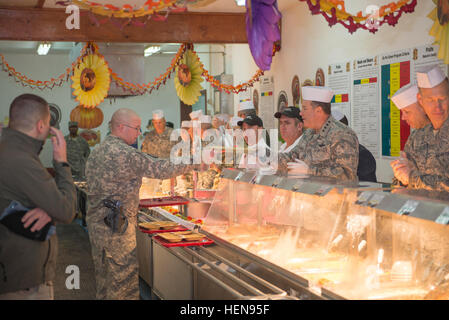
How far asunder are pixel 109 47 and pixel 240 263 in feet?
27.1

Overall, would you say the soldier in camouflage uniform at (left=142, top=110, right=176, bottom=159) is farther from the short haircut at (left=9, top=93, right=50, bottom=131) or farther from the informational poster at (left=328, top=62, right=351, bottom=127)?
the short haircut at (left=9, top=93, right=50, bottom=131)

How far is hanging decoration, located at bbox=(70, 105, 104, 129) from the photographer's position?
805 cm

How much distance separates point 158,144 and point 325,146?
4286 mm

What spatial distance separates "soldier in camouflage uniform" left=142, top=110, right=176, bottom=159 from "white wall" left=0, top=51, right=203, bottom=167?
635 centimetres

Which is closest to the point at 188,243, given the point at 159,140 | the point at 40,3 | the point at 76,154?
the point at 159,140

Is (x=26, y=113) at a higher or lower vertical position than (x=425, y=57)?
lower

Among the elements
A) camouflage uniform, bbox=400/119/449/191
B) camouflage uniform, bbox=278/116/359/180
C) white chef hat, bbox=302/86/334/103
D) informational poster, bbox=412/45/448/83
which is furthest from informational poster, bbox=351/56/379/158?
camouflage uniform, bbox=400/119/449/191

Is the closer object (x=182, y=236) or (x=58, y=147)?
(x=58, y=147)

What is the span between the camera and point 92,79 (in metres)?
7.38

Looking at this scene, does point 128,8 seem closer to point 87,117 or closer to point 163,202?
point 163,202

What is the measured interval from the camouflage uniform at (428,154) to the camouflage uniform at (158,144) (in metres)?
4.67

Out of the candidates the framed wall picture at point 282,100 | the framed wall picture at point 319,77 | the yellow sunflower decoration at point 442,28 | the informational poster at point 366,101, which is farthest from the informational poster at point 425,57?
the framed wall picture at point 282,100

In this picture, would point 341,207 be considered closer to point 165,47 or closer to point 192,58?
A: point 192,58
